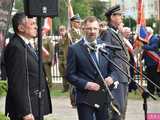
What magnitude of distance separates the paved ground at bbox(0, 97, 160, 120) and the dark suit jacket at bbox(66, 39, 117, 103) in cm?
496

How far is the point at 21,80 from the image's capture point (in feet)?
22.7

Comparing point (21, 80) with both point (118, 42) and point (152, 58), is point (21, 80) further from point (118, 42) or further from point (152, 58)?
point (152, 58)

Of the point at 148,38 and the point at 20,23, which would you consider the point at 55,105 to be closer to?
the point at 148,38

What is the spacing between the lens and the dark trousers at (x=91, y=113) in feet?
24.9

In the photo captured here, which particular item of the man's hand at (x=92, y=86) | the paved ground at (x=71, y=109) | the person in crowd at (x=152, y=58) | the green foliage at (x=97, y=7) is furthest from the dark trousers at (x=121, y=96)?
the green foliage at (x=97, y=7)

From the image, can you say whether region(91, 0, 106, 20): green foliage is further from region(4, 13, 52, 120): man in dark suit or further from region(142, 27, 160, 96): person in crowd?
region(4, 13, 52, 120): man in dark suit

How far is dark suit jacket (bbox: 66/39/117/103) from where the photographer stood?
7625 millimetres

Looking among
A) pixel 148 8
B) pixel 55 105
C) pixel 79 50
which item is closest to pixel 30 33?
pixel 79 50

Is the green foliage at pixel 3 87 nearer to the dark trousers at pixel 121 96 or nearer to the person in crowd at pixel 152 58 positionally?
the dark trousers at pixel 121 96

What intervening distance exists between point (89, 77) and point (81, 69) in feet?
0.50

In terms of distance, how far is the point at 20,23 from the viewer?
727 cm

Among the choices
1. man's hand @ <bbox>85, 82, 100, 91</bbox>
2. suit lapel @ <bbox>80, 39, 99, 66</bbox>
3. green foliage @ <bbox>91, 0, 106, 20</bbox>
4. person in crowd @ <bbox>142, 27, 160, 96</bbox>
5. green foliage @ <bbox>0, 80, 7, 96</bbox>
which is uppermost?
suit lapel @ <bbox>80, 39, 99, 66</bbox>

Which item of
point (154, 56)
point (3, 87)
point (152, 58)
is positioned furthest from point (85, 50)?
point (152, 58)

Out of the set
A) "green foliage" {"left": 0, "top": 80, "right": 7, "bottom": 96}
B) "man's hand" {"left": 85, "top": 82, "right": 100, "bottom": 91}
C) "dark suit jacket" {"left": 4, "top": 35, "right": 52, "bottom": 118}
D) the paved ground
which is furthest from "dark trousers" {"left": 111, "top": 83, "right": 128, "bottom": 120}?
the paved ground
